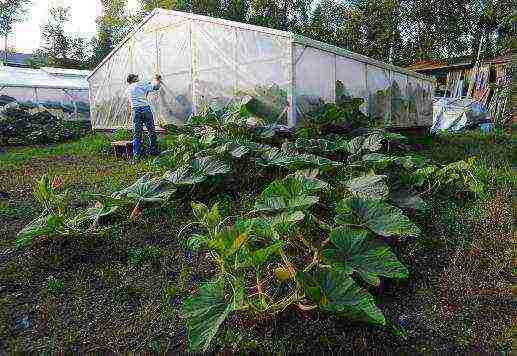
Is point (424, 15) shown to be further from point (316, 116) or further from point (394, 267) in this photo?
point (394, 267)

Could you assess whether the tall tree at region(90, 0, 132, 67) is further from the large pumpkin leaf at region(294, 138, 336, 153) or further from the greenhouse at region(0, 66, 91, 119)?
the large pumpkin leaf at region(294, 138, 336, 153)

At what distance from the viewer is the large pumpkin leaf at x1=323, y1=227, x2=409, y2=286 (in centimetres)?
193

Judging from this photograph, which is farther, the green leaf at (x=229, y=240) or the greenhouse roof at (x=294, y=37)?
the greenhouse roof at (x=294, y=37)

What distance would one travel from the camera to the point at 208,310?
1726 millimetres

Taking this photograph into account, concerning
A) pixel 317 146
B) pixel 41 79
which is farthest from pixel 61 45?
pixel 317 146

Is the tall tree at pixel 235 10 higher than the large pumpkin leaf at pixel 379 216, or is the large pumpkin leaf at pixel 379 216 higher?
the tall tree at pixel 235 10

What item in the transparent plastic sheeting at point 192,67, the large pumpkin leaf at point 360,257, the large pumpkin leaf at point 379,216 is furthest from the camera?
the transparent plastic sheeting at point 192,67

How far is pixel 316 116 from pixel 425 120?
187 inches

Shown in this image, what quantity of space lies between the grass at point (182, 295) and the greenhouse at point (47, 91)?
10.7 metres

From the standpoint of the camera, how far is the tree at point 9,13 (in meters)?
23.4

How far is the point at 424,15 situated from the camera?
623 inches

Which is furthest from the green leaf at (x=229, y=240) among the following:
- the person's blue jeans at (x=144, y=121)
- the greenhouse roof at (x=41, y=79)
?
the greenhouse roof at (x=41, y=79)

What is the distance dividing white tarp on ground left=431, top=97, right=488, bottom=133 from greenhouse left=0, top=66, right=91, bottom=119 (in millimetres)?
11246

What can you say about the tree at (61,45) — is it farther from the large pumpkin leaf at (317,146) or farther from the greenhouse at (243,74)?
the large pumpkin leaf at (317,146)
